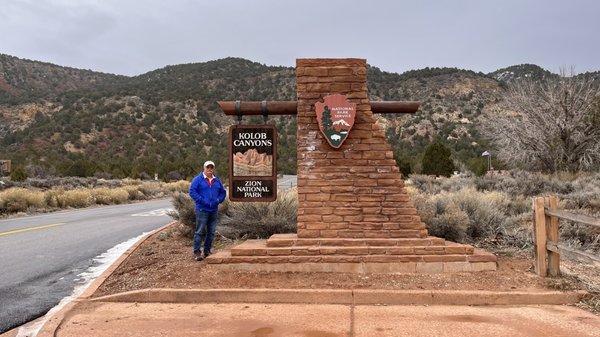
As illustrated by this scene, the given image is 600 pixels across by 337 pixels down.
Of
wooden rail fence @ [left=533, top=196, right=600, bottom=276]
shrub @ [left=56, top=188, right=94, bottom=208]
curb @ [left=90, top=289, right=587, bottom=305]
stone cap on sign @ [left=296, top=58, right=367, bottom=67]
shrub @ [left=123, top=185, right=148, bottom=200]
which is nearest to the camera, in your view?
curb @ [left=90, top=289, right=587, bottom=305]

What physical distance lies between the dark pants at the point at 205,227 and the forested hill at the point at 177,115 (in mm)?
41224

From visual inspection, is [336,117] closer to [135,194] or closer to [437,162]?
[135,194]

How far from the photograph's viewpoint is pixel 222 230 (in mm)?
10688

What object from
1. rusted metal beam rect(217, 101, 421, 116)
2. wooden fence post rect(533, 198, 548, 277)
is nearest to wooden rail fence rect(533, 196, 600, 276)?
wooden fence post rect(533, 198, 548, 277)

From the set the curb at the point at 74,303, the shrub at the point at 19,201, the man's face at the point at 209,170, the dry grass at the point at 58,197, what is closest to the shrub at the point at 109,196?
the dry grass at the point at 58,197

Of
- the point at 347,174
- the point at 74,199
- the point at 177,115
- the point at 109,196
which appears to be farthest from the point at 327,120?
the point at 177,115

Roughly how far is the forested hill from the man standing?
135 ft

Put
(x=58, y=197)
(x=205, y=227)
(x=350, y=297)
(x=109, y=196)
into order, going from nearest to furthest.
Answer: (x=350, y=297)
(x=205, y=227)
(x=58, y=197)
(x=109, y=196)

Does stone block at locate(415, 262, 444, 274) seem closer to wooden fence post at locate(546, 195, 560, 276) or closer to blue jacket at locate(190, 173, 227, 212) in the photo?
wooden fence post at locate(546, 195, 560, 276)

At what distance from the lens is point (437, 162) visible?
3409cm

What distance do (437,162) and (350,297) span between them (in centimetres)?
2880

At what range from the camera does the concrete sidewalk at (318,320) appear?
5.40m

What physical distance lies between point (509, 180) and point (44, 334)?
17206 millimetres

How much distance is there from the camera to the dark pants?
27.8ft
